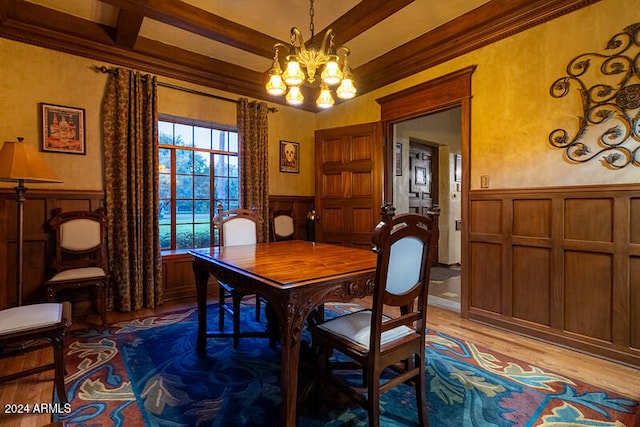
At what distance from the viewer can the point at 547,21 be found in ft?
8.29

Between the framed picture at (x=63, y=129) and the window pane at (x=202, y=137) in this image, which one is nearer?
the framed picture at (x=63, y=129)

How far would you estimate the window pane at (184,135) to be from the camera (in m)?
3.93

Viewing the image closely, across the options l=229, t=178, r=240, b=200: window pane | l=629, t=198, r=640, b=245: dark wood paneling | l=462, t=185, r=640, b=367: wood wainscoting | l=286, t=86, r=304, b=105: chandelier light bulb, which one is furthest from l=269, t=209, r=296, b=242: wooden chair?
l=629, t=198, r=640, b=245: dark wood paneling

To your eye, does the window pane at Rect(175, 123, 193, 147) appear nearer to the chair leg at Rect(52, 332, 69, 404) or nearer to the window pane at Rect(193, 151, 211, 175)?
the window pane at Rect(193, 151, 211, 175)

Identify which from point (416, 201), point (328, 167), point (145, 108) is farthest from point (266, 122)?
point (416, 201)

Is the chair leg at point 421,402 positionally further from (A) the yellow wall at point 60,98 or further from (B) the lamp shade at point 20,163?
(A) the yellow wall at point 60,98

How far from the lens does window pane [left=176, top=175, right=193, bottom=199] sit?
3.94m

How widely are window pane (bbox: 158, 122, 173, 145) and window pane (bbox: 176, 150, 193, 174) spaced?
0.17 meters

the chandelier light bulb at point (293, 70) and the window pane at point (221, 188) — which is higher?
the chandelier light bulb at point (293, 70)

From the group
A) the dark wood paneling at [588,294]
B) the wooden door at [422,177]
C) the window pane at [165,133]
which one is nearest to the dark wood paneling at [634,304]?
the dark wood paneling at [588,294]

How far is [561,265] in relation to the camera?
2.48 meters

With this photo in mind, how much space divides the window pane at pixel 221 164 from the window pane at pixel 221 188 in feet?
0.29

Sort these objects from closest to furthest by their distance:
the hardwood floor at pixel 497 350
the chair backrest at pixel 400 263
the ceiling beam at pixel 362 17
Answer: the chair backrest at pixel 400 263
the hardwood floor at pixel 497 350
the ceiling beam at pixel 362 17

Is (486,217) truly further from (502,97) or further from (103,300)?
(103,300)
